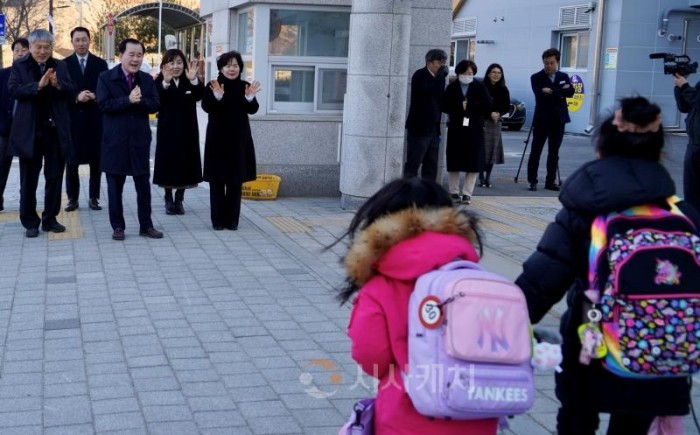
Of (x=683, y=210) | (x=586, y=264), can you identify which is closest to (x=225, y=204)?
(x=586, y=264)

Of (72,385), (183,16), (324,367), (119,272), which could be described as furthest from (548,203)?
(183,16)

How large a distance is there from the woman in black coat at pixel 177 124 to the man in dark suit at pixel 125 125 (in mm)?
857

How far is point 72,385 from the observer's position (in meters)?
5.44

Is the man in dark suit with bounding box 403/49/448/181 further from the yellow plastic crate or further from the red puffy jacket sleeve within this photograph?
the red puffy jacket sleeve

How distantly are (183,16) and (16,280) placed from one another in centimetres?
1494

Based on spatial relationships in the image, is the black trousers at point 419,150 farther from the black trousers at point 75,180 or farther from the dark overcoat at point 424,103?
the black trousers at point 75,180

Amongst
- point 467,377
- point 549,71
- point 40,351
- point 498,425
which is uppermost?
point 549,71

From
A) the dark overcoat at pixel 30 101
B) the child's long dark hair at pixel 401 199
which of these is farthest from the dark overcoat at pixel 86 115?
the child's long dark hair at pixel 401 199

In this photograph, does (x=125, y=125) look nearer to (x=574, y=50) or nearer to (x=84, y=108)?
(x=84, y=108)

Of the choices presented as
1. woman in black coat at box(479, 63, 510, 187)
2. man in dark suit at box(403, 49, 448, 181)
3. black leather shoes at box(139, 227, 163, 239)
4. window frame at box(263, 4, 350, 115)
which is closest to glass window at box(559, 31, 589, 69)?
woman in black coat at box(479, 63, 510, 187)

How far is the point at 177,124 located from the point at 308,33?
2.43 meters

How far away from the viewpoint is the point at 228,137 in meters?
9.99

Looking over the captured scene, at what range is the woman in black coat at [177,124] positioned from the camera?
34.0ft

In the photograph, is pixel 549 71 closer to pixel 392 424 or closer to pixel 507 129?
pixel 392 424
